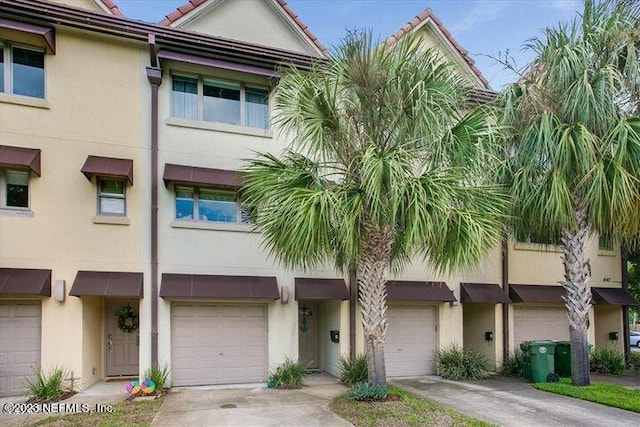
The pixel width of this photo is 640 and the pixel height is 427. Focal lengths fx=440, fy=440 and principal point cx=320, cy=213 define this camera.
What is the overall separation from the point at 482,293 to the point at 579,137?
18.2ft

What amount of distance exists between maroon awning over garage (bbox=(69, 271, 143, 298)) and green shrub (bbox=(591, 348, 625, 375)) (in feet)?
44.8

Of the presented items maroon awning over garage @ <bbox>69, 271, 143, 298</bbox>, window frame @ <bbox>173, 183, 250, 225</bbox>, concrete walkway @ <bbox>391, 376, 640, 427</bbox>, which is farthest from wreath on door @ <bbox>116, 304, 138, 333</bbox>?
concrete walkway @ <bbox>391, 376, 640, 427</bbox>

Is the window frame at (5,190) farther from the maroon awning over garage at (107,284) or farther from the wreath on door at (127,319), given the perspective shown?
the wreath on door at (127,319)

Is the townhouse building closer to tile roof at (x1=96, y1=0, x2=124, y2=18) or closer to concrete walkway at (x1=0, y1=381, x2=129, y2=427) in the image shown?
tile roof at (x1=96, y1=0, x2=124, y2=18)

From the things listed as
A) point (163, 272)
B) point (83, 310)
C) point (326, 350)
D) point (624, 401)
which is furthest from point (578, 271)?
point (83, 310)

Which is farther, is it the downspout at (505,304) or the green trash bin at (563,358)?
the downspout at (505,304)

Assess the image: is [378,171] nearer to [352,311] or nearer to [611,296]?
[352,311]

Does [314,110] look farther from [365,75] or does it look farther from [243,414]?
[243,414]

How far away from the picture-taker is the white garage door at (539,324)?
14.6 m

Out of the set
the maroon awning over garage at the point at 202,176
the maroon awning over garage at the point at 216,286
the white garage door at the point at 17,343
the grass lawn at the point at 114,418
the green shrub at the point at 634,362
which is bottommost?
the green shrub at the point at 634,362

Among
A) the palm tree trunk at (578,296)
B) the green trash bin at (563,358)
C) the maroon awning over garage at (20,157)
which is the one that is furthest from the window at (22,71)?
the green trash bin at (563,358)

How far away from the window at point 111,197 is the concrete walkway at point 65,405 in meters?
4.23

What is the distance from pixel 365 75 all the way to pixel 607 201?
6.27 meters

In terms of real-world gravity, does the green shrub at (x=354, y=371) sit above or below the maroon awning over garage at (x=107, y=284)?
below
